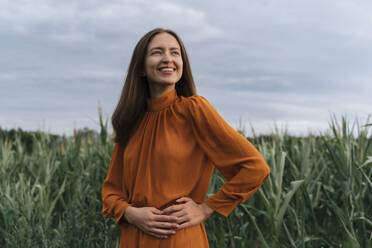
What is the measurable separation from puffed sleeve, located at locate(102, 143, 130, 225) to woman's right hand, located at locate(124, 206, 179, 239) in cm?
15

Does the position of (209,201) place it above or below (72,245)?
above

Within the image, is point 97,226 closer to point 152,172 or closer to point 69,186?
point 69,186

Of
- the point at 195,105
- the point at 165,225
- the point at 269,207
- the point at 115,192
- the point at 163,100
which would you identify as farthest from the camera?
the point at 269,207

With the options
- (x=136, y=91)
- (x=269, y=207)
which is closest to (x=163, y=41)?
(x=136, y=91)

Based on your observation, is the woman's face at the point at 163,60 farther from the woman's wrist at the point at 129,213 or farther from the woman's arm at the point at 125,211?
the woman's wrist at the point at 129,213

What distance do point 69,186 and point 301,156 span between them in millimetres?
2420

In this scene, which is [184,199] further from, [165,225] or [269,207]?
[269,207]

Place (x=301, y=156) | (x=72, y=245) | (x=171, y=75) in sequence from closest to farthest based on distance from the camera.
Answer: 1. (x=171, y=75)
2. (x=72, y=245)
3. (x=301, y=156)

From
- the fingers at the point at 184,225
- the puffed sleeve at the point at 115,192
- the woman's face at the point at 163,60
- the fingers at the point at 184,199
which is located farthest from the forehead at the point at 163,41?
the fingers at the point at 184,225

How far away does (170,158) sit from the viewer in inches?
60.9

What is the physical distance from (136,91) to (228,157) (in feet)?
1.81

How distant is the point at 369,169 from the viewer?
11.1ft

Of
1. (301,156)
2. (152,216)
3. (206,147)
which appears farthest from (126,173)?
(301,156)

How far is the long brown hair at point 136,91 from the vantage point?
5.75 ft
